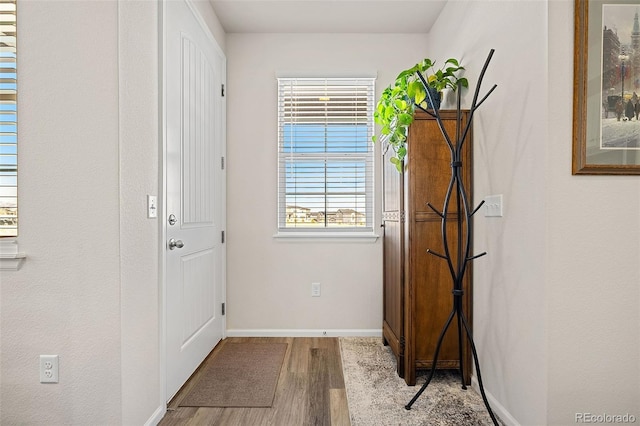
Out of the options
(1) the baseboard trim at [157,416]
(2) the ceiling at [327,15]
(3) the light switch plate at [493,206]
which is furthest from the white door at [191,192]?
(3) the light switch plate at [493,206]

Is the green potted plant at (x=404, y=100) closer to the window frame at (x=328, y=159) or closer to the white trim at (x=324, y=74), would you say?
the window frame at (x=328, y=159)

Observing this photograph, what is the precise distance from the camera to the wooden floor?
1.99 m

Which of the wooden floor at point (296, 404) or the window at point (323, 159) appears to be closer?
the wooden floor at point (296, 404)

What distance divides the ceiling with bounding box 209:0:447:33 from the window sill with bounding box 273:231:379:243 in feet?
5.84

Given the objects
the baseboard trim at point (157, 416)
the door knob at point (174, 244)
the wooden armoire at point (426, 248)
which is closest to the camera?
the baseboard trim at point (157, 416)

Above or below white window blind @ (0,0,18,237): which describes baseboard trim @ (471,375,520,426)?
below

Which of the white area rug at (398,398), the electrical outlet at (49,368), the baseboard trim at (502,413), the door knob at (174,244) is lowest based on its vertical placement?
the white area rug at (398,398)

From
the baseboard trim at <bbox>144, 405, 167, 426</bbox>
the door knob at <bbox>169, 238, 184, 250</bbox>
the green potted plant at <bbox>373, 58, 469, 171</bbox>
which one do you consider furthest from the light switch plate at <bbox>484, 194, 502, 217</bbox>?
the baseboard trim at <bbox>144, 405, 167, 426</bbox>

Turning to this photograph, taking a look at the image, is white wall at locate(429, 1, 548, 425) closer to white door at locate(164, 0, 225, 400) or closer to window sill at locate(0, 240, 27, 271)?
white door at locate(164, 0, 225, 400)

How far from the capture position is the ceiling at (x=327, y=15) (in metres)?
2.91

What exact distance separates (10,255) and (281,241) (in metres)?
2.01

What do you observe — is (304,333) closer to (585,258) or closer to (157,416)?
(157,416)

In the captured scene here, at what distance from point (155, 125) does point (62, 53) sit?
50 centimetres

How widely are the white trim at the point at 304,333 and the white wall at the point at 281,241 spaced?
0.03 metres
